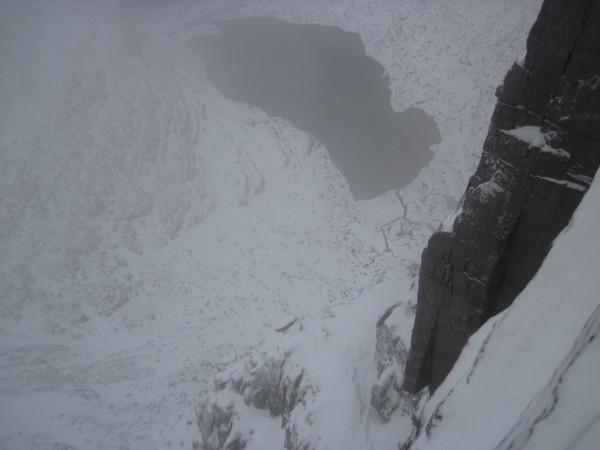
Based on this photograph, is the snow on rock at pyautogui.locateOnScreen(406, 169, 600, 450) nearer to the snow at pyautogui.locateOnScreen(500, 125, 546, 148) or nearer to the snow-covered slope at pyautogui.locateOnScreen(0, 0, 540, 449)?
the snow at pyautogui.locateOnScreen(500, 125, 546, 148)

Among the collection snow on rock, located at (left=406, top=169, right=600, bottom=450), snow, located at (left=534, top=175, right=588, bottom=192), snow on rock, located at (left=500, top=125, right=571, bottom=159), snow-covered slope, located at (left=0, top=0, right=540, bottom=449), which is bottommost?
snow-covered slope, located at (left=0, top=0, right=540, bottom=449)

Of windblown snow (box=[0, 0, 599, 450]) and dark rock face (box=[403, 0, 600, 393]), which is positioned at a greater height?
dark rock face (box=[403, 0, 600, 393])

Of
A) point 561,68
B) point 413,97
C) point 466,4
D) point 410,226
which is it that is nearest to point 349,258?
point 410,226

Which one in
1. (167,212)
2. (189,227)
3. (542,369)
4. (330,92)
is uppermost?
(542,369)

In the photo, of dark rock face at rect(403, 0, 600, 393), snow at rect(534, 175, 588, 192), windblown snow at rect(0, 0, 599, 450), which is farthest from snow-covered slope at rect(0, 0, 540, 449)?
snow at rect(534, 175, 588, 192)

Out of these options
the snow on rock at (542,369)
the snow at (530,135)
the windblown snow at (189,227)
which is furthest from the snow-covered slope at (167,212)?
the snow at (530,135)

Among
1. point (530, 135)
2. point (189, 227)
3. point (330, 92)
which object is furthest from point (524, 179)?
point (330, 92)

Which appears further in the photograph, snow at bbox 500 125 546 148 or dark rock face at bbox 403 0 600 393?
snow at bbox 500 125 546 148

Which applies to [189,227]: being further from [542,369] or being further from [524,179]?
[542,369]
